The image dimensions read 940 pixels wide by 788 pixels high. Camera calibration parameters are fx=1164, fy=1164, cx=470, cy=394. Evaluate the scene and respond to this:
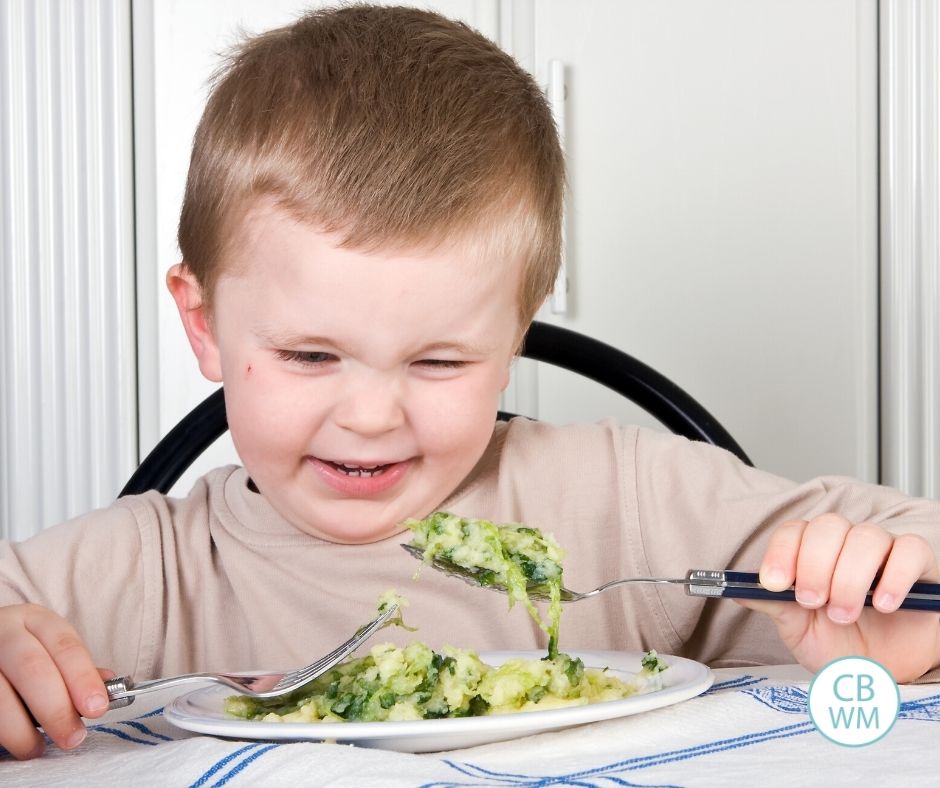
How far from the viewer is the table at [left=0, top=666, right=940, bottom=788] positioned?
0.48 meters

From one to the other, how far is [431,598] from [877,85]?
158cm

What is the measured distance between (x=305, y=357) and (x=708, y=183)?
1375 mm

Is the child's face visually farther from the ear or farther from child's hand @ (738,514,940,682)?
child's hand @ (738,514,940,682)

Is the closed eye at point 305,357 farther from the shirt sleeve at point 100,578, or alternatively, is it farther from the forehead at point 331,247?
the shirt sleeve at point 100,578

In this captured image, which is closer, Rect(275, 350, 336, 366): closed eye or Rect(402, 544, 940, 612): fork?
Rect(402, 544, 940, 612): fork

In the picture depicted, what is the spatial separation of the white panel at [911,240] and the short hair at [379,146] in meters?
1.30

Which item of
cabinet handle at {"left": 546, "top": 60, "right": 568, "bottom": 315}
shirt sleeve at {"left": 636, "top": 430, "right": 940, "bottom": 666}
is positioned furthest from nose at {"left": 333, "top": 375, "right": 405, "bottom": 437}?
cabinet handle at {"left": 546, "top": 60, "right": 568, "bottom": 315}

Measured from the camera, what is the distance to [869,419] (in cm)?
219

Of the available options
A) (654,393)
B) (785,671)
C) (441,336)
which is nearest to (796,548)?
(785,671)

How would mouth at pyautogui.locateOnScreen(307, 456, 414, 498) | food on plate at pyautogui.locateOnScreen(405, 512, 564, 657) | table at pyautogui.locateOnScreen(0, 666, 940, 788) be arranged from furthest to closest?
mouth at pyautogui.locateOnScreen(307, 456, 414, 498), food on plate at pyautogui.locateOnScreen(405, 512, 564, 657), table at pyautogui.locateOnScreen(0, 666, 940, 788)

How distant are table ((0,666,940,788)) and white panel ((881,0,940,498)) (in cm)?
161

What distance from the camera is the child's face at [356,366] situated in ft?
2.79

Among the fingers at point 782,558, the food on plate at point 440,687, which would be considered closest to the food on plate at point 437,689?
the food on plate at point 440,687

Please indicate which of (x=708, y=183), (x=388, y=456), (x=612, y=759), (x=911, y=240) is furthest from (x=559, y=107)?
(x=612, y=759)
